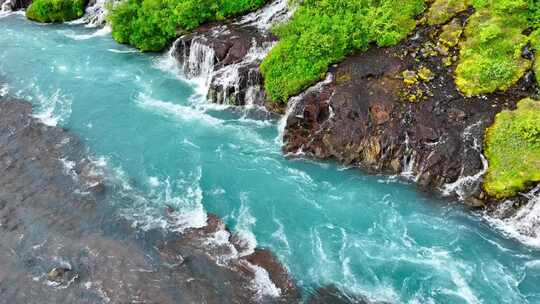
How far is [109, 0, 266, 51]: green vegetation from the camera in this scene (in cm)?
3372

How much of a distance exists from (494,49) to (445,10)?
Result: 15.4 ft

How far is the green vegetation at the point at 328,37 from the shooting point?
2745 centimetres

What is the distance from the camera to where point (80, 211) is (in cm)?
Result: 2220

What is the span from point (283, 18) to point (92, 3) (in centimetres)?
1984

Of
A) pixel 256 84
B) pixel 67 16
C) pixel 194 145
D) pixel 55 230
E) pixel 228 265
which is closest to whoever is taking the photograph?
pixel 228 265

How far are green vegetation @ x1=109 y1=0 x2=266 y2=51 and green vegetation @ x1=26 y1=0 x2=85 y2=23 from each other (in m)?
7.63

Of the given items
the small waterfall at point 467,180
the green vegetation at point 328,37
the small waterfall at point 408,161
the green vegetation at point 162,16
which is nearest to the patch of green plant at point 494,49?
the small waterfall at point 467,180

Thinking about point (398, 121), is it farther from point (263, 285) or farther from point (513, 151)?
point (263, 285)

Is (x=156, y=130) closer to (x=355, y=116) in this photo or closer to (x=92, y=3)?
(x=355, y=116)

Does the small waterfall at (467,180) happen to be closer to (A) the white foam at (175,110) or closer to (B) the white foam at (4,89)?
(A) the white foam at (175,110)

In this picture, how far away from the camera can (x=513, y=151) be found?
2195cm

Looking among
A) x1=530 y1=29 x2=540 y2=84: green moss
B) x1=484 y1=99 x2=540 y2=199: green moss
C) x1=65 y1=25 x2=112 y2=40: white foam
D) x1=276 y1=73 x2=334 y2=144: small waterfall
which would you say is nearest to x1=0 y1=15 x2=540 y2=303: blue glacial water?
x1=276 y1=73 x2=334 y2=144: small waterfall

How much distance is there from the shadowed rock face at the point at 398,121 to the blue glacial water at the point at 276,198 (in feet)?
3.42

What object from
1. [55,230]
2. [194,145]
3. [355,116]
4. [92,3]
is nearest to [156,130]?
[194,145]
